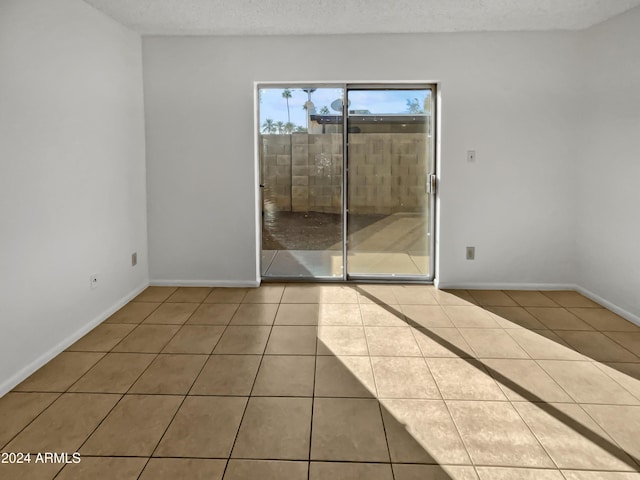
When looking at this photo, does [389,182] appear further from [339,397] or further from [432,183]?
[339,397]

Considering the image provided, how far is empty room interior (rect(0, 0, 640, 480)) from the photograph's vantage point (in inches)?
79.8

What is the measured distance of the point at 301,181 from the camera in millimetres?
4531

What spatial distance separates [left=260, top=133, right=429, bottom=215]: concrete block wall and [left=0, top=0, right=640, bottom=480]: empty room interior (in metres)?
0.02

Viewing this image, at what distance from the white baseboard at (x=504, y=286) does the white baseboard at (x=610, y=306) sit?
5.7 inches

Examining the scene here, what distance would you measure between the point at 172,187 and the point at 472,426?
3.50 meters

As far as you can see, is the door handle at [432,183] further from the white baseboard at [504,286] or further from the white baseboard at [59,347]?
the white baseboard at [59,347]

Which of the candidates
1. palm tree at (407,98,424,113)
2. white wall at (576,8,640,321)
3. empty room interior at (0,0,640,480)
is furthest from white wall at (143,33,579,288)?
palm tree at (407,98,424,113)

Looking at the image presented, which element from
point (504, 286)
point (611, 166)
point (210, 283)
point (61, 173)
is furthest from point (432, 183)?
point (61, 173)

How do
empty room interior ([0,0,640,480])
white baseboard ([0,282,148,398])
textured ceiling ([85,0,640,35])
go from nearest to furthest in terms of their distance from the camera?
empty room interior ([0,0,640,480])
white baseboard ([0,282,148,398])
textured ceiling ([85,0,640,35])

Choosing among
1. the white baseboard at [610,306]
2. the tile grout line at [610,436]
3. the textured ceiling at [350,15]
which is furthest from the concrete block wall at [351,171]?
the tile grout line at [610,436]

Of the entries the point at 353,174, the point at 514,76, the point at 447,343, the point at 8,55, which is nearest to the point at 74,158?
the point at 8,55

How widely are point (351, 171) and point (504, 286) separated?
1.94 meters

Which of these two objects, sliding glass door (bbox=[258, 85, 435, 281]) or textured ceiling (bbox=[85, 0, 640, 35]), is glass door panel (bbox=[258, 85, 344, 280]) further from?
textured ceiling (bbox=[85, 0, 640, 35])

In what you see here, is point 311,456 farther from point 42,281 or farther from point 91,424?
point 42,281
